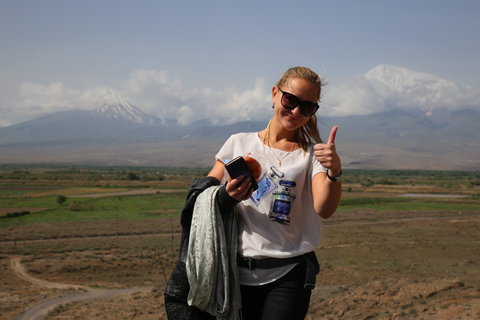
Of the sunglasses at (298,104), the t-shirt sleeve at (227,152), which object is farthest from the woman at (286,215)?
the t-shirt sleeve at (227,152)

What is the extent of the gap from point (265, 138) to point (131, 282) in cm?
1664

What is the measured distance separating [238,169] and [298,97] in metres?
0.50

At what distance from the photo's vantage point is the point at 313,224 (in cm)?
216

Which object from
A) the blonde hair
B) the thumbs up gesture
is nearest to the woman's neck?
the blonde hair

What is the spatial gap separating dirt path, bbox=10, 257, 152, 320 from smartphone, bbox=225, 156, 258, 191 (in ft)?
38.7

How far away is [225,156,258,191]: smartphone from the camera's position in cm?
198

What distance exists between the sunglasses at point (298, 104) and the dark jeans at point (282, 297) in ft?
2.40

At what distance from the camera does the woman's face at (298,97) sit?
219cm

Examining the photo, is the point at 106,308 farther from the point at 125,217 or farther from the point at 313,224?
the point at 125,217

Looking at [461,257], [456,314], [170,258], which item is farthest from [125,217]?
[456,314]

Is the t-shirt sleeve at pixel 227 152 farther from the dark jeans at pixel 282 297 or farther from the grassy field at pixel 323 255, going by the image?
the grassy field at pixel 323 255

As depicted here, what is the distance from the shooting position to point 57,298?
14.4m

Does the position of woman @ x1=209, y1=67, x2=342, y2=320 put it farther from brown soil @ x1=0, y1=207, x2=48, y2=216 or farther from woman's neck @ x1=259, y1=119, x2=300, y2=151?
brown soil @ x1=0, y1=207, x2=48, y2=216

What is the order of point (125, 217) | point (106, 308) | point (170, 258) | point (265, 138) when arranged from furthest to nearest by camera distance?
1. point (125, 217)
2. point (170, 258)
3. point (106, 308)
4. point (265, 138)
